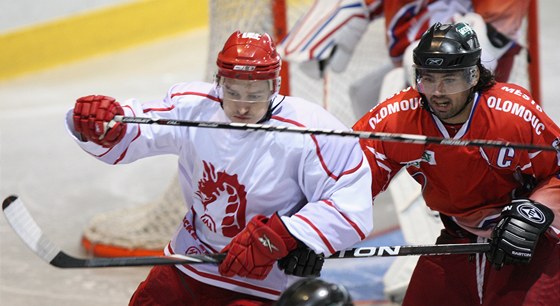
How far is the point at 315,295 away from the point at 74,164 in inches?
151

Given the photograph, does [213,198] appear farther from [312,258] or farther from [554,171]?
[554,171]

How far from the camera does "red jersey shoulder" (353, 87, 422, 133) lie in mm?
2719

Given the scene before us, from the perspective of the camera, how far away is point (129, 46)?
7789mm

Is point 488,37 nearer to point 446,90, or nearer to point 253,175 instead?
point 446,90

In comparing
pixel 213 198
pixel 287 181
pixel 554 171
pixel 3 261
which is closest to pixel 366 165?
pixel 287 181

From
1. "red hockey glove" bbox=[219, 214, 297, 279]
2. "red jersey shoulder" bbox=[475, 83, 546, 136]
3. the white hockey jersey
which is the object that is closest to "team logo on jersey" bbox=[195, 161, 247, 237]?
the white hockey jersey

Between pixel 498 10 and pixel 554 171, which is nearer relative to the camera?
pixel 554 171

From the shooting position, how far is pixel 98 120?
2439mm

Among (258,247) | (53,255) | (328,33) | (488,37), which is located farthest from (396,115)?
(328,33)

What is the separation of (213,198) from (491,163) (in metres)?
0.71

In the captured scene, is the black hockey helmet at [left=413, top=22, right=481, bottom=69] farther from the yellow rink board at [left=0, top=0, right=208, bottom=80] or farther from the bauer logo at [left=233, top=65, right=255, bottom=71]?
the yellow rink board at [left=0, top=0, right=208, bottom=80]

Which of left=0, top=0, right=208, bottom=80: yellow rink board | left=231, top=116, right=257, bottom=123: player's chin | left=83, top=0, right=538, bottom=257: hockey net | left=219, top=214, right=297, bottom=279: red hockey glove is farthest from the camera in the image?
left=0, top=0, right=208, bottom=80: yellow rink board

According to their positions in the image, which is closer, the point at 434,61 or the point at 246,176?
the point at 246,176

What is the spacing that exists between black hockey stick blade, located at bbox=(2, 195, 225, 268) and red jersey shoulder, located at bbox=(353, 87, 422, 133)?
0.57 m
